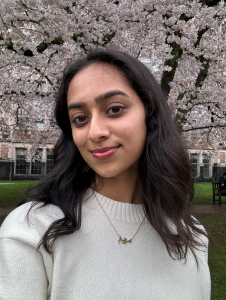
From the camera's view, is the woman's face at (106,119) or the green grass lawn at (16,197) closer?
the woman's face at (106,119)

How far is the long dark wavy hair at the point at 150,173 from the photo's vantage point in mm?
1368

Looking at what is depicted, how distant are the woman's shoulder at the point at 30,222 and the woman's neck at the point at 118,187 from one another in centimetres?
25

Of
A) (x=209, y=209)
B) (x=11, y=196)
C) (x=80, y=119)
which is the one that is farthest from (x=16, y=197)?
(x=80, y=119)

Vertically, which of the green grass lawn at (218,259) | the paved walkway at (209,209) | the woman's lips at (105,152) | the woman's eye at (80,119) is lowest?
the paved walkway at (209,209)

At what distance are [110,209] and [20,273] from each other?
19.4 inches

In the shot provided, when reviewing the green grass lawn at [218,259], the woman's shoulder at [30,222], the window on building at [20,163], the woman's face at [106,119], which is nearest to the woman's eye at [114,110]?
the woman's face at [106,119]

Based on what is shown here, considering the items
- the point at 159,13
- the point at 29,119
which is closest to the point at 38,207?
the point at 159,13

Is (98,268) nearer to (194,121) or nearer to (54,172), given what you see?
(54,172)

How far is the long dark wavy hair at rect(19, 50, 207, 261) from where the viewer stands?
137 cm

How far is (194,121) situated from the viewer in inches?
410

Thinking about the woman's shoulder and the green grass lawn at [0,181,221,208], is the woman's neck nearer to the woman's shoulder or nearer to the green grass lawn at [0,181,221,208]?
the woman's shoulder

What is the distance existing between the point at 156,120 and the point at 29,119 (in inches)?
434

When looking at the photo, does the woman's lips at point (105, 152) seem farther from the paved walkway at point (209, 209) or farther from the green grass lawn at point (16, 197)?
the paved walkway at point (209, 209)

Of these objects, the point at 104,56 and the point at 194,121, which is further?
the point at 194,121
